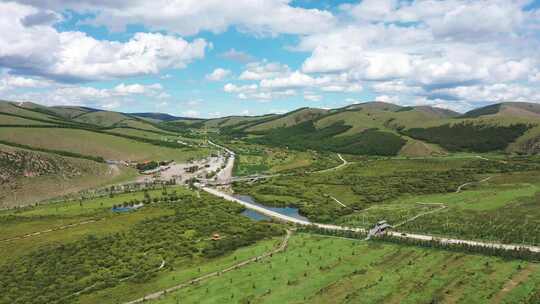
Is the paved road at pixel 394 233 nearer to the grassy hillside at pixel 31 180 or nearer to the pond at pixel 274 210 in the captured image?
→ the pond at pixel 274 210

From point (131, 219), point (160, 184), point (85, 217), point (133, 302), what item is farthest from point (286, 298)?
point (160, 184)

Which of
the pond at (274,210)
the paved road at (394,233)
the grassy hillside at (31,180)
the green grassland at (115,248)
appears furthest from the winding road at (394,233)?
the grassy hillside at (31,180)

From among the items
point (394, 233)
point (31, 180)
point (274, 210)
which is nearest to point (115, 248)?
point (274, 210)

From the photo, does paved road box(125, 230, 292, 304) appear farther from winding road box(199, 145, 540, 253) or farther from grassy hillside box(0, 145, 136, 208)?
grassy hillside box(0, 145, 136, 208)

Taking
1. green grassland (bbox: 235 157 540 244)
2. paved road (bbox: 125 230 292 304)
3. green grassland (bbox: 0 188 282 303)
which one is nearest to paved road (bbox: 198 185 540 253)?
green grassland (bbox: 235 157 540 244)

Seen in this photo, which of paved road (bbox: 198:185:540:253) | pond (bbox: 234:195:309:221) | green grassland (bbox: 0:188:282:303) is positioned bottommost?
green grassland (bbox: 0:188:282:303)
